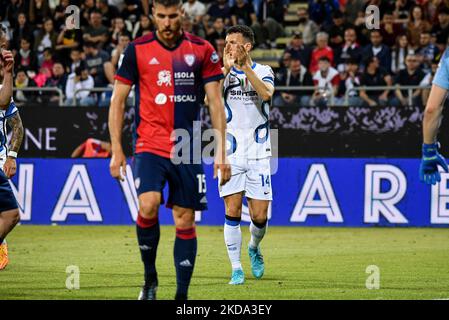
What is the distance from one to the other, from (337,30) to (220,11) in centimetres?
309

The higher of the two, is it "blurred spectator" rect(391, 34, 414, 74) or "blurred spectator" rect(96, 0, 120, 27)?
"blurred spectator" rect(96, 0, 120, 27)

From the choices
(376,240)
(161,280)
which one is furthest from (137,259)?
(376,240)

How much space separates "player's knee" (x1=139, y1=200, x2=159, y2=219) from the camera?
8445 millimetres

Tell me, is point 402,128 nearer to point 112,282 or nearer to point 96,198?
point 96,198

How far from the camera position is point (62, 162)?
19.5m

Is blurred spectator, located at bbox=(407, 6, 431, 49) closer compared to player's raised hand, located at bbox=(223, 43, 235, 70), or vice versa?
player's raised hand, located at bbox=(223, 43, 235, 70)

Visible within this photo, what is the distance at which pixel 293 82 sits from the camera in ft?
69.4

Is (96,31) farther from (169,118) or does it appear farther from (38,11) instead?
(169,118)

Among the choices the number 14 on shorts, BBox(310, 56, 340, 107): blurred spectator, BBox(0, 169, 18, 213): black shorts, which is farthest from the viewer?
BBox(310, 56, 340, 107): blurred spectator

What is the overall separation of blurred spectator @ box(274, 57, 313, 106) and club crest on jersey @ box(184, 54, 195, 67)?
11999 mm

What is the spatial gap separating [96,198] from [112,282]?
8683 mm

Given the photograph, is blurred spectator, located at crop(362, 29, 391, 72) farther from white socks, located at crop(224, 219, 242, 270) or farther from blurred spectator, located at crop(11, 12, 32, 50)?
white socks, located at crop(224, 219, 242, 270)

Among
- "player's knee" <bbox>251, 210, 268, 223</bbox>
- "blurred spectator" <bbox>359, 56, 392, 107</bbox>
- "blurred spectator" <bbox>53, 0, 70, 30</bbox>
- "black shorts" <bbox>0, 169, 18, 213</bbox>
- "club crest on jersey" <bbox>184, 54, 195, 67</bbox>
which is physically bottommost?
"player's knee" <bbox>251, 210, 268, 223</bbox>

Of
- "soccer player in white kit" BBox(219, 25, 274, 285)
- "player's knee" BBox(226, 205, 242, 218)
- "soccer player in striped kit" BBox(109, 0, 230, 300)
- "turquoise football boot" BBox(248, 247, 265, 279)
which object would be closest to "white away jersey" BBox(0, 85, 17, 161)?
"soccer player in white kit" BBox(219, 25, 274, 285)
